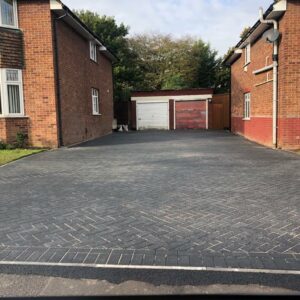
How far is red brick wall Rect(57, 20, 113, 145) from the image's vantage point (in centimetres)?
1514

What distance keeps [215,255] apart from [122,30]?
3753cm

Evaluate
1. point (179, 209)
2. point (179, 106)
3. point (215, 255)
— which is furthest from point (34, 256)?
point (179, 106)

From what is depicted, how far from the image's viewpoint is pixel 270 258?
3816 mm

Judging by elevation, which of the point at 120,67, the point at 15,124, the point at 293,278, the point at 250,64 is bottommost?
the point at 293,278

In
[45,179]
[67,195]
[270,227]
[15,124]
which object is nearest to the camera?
[270,227]

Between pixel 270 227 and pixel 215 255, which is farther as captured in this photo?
pixel 270 227

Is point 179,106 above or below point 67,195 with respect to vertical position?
above

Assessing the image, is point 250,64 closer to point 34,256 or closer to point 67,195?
point 67,195

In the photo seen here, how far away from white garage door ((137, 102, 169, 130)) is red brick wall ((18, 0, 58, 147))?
637 inches

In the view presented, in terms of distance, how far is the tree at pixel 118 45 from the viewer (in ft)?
120

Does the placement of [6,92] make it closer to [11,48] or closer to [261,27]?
[11,48]

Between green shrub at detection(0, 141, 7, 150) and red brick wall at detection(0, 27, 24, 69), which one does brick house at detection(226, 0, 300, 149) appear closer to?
red brick wall at detection(0, 27, 24, 69)

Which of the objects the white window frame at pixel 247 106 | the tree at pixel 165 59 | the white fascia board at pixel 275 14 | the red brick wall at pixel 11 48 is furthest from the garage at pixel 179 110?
the red brick wall at pixel 11 48

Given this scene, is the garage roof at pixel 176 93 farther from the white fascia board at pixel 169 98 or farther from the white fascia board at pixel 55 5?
the white fascia board at pixel 55 5
